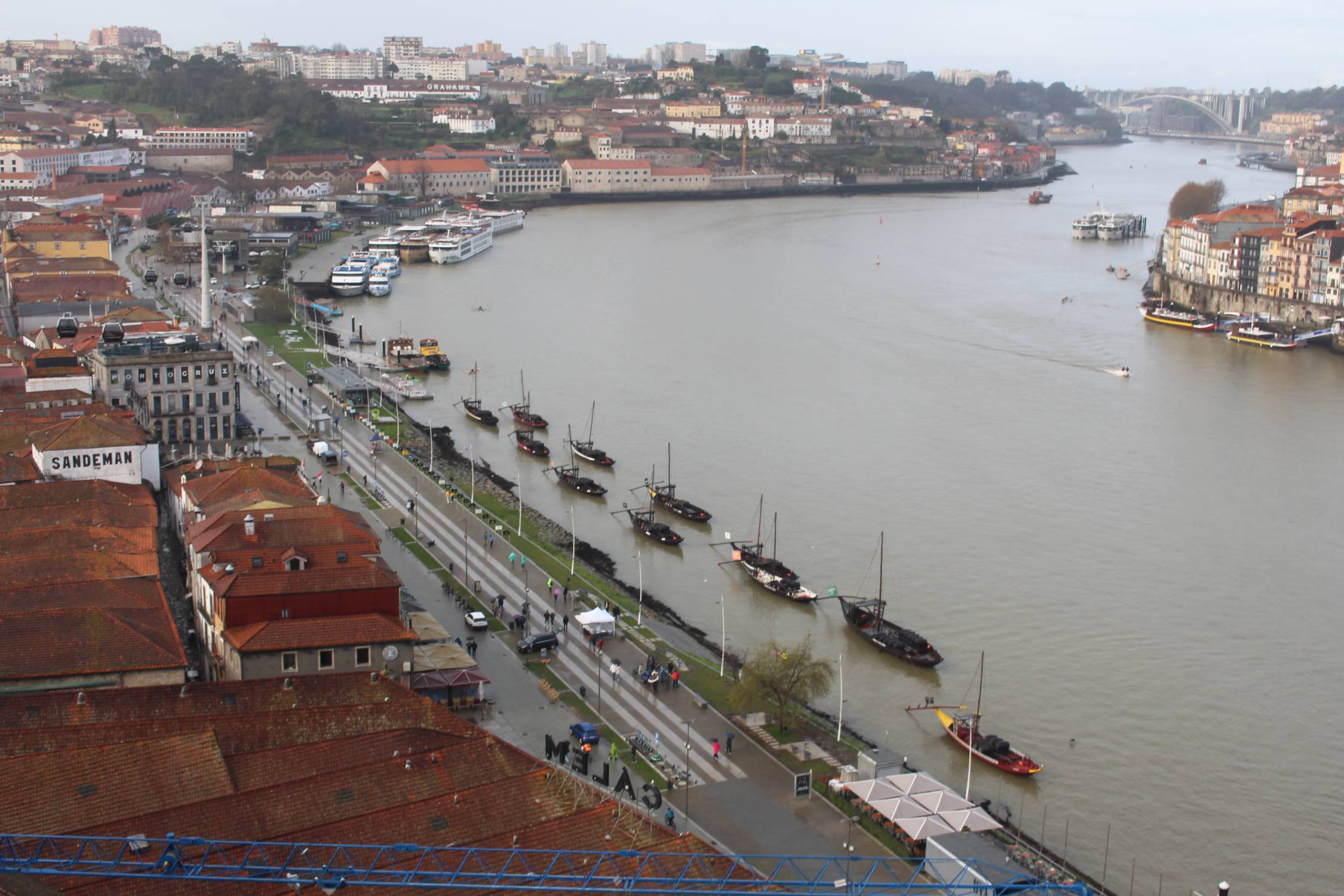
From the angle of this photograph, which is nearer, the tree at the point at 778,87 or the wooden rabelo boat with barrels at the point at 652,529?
the wooden rabelo boat with barrels at the point at 652,529

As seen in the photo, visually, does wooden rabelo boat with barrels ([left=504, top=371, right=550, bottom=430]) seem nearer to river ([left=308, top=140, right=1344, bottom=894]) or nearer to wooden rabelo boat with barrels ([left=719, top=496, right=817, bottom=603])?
river ([left=308, top=140, right=1344, bottom=894])

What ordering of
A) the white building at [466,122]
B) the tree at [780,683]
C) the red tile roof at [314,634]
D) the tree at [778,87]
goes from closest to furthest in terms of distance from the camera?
1. the red tile roof at [314,634]
2. the tree at [780,683]
3. the white building at [466,122]
4. the tree at [778,87]

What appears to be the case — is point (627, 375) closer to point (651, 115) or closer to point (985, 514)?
point (985, 514)

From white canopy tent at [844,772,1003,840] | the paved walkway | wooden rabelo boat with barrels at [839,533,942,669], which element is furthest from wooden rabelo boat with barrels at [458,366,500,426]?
white canopy tent at [844,772,1003,840]

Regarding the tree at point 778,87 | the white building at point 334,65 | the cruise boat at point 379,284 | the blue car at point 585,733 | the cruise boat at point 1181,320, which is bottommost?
the blue car at point 585,733

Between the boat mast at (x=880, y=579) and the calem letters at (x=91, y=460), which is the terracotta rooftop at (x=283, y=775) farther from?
the calem letters at (x=91, y=460)

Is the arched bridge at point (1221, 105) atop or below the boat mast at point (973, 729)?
atop

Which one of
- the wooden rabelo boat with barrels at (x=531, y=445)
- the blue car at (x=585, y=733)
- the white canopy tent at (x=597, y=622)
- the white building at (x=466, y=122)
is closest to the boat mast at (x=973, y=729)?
the blue car at (x=585, y=733)

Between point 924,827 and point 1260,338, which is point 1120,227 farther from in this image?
point 924,827
